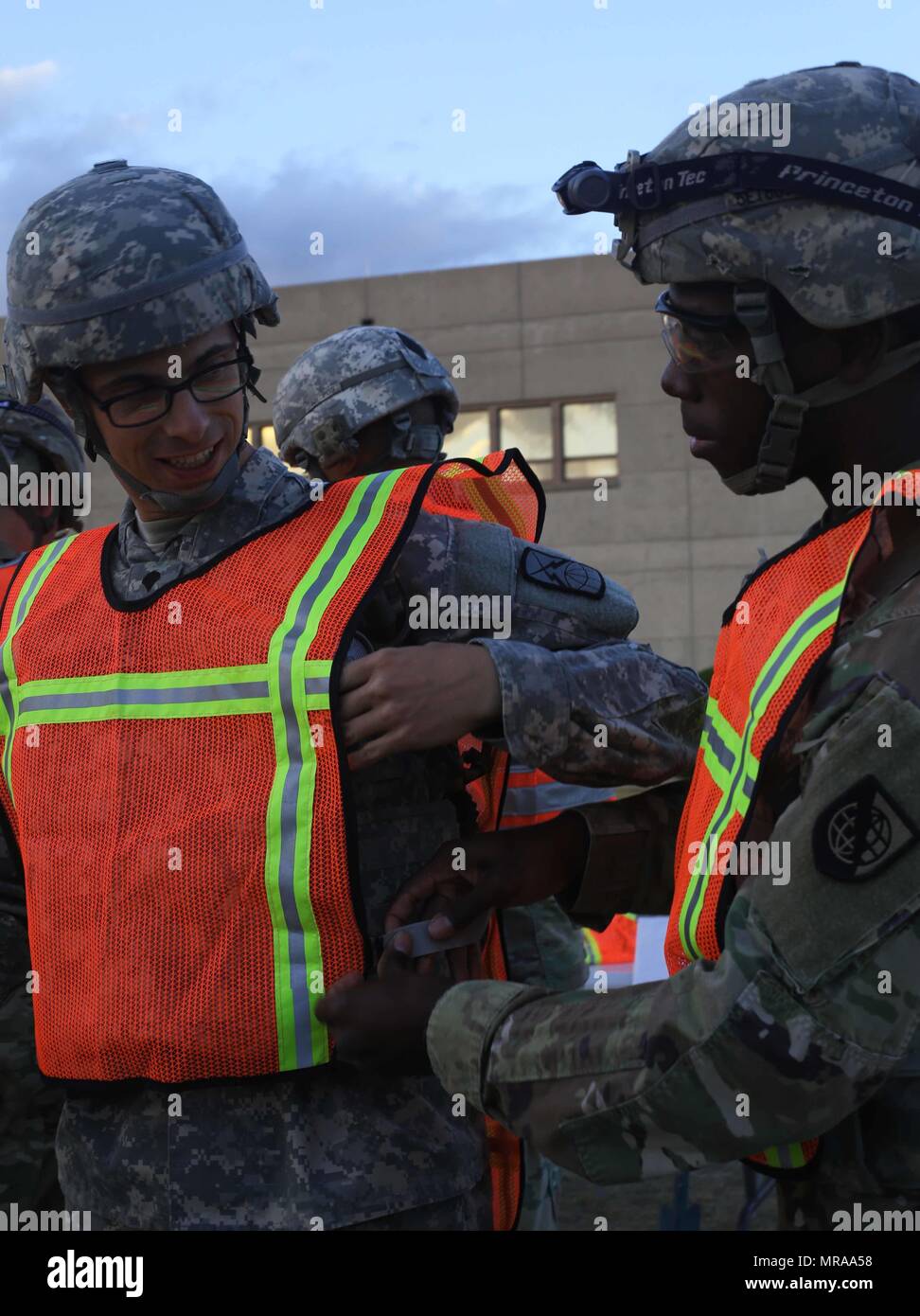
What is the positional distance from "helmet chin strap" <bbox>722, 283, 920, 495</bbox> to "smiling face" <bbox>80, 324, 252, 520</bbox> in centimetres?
94

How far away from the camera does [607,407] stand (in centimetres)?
2314

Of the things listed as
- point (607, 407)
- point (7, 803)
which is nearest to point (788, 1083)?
point (7, 803)

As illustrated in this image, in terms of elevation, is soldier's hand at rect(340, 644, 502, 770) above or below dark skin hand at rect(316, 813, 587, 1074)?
above

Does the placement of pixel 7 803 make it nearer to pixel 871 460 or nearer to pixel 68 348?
pixel 68 348

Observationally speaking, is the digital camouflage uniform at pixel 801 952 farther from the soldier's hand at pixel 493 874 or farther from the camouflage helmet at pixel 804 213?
the soldier's hand at pixel 493 874

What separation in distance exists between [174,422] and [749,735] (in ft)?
3.76

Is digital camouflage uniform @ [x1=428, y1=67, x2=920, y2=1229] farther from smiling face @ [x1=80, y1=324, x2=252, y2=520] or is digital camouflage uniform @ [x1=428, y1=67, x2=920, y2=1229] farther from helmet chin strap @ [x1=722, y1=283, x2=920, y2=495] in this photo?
smiling face @ [x1=80, y1=324, x2=252, y2=520]

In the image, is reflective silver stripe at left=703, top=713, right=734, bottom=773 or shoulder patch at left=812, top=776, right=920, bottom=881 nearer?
shoulder patch at left=812, top=776, right=920, bottom=881

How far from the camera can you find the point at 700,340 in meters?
2.18

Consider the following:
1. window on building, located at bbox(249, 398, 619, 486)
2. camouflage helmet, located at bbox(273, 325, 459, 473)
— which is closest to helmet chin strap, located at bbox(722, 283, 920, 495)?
camouflage helmet, located at bbox(273, 325, 459, 473)

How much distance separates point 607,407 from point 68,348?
21.1 metres

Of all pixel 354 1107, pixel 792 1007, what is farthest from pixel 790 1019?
pixel 354 1107

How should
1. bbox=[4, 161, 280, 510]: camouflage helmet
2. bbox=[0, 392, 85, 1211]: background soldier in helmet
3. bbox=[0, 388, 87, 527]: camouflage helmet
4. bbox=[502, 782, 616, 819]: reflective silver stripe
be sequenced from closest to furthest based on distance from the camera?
bbox=[4, 161, 280, 510]: camouflage helmet
bbox=[0, 392, 85, 1211]: background soldier in helmet
bbox=[0, 388, 87, 527]: camouflage helmet
bbox=[502, 782, 616, 819]: reflective silver stripe

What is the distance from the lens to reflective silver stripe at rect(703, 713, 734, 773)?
6.97 ft
